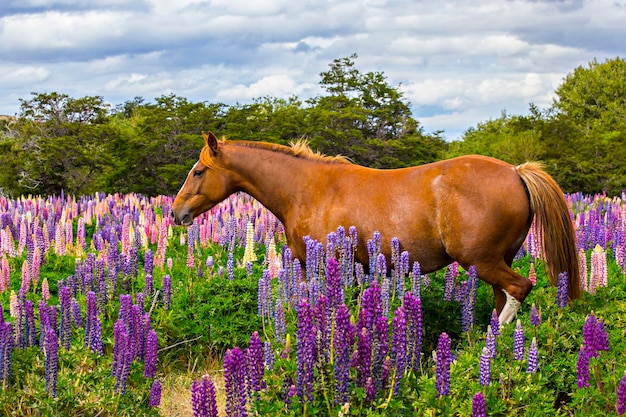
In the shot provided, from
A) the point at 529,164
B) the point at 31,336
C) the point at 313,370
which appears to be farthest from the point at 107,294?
the point at 529,164

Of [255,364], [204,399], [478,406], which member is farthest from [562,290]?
[204,399]

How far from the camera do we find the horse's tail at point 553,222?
6.04 meters

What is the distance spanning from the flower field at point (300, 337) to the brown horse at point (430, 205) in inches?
12.6

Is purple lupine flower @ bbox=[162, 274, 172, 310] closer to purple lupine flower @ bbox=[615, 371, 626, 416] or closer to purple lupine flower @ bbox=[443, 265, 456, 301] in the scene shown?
purple lupine flower @ bbox=[443, 265, 456, 301]

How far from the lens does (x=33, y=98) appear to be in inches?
1012

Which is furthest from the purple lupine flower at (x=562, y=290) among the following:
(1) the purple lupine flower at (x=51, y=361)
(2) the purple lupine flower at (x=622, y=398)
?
(1) the purple lupine flower at (x=51, y=361)

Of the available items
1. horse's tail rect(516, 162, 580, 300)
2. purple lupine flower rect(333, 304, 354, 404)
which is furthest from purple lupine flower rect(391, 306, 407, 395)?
horse's tail rect(516, 162, 580, 300)

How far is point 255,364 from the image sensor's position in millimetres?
3865

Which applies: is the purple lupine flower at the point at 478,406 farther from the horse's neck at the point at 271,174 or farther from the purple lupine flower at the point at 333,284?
the horse's neck at the point at 271,174

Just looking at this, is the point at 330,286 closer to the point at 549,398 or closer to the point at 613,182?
the point at 549,398

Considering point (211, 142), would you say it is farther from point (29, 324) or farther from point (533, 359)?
point (533, 359)

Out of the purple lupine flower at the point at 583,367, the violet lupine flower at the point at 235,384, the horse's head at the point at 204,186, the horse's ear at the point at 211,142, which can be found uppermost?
the horse's ear at the point at 211,142

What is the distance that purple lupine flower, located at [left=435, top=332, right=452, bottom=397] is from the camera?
3.73 m

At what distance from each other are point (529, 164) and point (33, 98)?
917 inches
